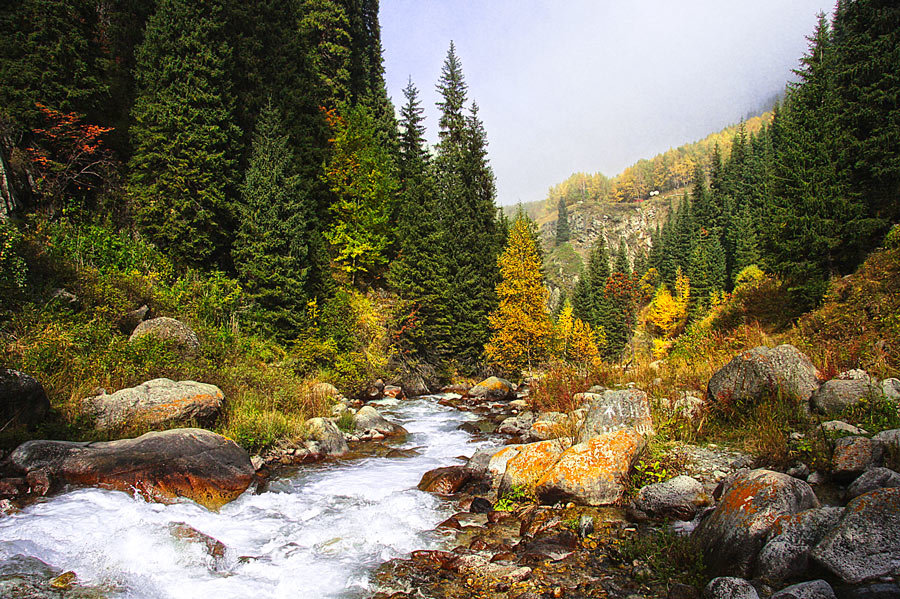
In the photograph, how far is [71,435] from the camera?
25.9 feet

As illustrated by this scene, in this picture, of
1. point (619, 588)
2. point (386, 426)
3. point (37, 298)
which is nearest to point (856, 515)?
point (619, 588)

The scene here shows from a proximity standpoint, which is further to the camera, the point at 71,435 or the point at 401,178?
the point at 401,178

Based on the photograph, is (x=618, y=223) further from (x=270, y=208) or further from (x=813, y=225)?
(x=270, y=208)

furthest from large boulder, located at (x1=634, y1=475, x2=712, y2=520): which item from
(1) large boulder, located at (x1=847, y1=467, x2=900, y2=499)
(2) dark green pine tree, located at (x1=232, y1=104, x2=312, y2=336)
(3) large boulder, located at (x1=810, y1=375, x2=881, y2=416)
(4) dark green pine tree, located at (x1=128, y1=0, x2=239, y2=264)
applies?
(4) dark green pine tree, located at (x1=128, y1=0, x2=239, y2=264)

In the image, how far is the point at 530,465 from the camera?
8086 mm

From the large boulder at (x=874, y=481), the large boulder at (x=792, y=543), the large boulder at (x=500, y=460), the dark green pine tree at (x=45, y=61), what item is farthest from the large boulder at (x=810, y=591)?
the dark green pine tree at (x=45, y=61)

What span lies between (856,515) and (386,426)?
41.2ft

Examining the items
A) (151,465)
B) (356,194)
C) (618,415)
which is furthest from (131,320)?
(356,194)

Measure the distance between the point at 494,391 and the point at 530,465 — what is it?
52.4 ft

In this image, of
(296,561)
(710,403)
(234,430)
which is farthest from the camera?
(234,430)

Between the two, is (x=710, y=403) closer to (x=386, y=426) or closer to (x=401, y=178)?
(x=386, y=426)

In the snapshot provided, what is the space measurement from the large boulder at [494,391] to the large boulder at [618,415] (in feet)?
47.4

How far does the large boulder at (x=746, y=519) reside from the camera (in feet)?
14.9

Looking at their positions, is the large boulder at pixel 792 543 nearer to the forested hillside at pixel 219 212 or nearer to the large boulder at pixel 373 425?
the forested hillside at pixel 219 212
